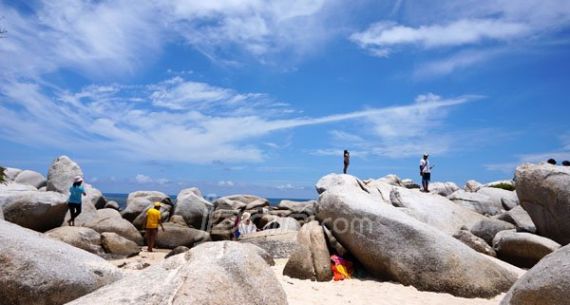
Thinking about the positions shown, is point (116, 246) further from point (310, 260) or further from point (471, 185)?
point (471, 185)

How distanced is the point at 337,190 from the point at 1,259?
25.8 ft

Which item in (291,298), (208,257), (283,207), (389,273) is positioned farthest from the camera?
(283,207)

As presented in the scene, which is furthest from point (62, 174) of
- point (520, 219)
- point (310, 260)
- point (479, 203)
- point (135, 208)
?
point (520, 219)

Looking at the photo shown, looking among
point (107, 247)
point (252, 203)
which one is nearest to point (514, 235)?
point (107, 247)

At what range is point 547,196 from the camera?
12812mm

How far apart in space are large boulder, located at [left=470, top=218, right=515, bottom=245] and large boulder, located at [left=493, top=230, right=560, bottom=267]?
187 cm

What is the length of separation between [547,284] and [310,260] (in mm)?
5972

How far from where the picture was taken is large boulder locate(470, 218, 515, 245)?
46.6 feet

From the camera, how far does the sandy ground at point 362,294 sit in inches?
333

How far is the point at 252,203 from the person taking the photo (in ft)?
91.6

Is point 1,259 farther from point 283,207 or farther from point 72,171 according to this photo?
point 283,207

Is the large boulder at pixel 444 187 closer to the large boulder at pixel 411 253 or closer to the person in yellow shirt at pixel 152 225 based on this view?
the person in yellow shirt at pixel 152 225

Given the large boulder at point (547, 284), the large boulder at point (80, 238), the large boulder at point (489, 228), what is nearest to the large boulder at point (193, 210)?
the large boulder at point (80, 238)

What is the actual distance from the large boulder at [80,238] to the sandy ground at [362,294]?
799 cm
